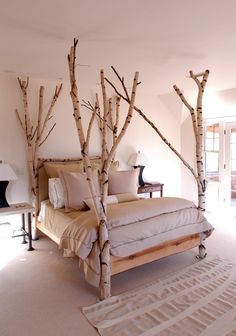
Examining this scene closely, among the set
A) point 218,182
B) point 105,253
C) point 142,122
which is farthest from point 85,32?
point 218,182

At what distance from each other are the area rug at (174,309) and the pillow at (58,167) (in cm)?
207

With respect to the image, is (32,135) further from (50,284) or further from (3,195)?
(50,284)

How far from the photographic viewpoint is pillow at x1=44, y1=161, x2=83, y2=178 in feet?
13.0

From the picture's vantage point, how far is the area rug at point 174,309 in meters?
2.03

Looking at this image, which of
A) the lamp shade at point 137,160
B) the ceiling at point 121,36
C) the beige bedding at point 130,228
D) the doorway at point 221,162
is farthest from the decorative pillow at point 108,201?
the doorway at point 221,162

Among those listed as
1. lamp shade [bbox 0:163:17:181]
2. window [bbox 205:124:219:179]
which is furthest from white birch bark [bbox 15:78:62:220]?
window [bbox 205:124:219:179]

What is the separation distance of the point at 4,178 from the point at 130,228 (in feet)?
6.32

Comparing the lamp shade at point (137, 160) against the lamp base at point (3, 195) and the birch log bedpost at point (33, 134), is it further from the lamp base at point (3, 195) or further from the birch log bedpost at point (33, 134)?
the lamp base at point (3, 195)

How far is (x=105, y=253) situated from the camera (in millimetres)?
2406

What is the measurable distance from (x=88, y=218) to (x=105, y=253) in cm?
43

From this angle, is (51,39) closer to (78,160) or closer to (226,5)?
(226,5)

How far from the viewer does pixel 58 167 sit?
4.01m

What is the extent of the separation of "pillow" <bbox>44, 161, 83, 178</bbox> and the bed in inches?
22.9

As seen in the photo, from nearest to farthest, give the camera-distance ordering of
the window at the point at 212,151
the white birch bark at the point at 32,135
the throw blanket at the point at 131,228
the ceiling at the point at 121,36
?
the ceiling at the point at 121,36, the throw blanket at the point at 131,228, the white birch bark at the point at 32,135, the window at the point at 212,151
